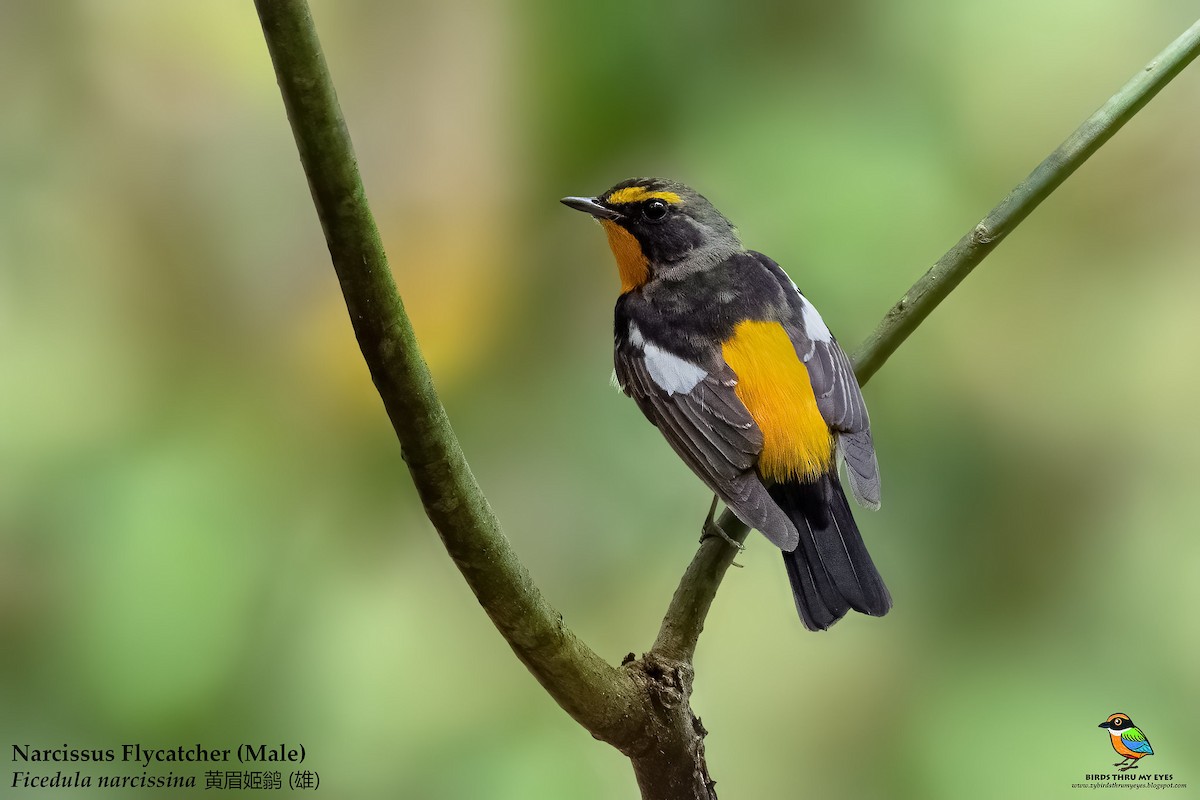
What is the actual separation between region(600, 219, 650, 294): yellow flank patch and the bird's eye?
0.15 ft

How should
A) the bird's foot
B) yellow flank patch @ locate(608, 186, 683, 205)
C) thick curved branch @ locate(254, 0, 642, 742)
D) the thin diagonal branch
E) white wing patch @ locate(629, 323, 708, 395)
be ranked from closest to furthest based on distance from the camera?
thick curved branch @ locate(254, 0, 642, 742) → the thin diagonal branch → the bird's foot → white wing patch @ locate(629, 323, 708, 395) → yellow flank patch @ locate(608, 186, 683, 205)

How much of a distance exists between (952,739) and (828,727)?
25 centimetres

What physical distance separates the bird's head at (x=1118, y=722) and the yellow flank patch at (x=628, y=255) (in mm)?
1270

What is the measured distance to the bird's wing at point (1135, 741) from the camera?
1972 millimetres

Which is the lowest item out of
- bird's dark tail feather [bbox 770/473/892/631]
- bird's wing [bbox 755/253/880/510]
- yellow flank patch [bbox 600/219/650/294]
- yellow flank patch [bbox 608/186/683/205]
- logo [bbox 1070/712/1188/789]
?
logo [bbox 1070/712/1188/789]

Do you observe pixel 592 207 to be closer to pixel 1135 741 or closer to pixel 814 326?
pixel 814 326

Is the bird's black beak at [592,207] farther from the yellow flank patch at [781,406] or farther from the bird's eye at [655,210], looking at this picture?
the yellow flank patch at [781,406]

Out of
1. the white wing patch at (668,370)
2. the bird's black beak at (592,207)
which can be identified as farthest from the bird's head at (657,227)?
the white wing patch at (668,370)

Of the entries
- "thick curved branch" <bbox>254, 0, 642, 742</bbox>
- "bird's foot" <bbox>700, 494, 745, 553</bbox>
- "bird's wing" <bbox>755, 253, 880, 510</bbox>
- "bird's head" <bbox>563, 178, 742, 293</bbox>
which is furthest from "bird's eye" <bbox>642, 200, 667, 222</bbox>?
"thick curved branch" <bbox>254, 0, 642, 742</bbox>

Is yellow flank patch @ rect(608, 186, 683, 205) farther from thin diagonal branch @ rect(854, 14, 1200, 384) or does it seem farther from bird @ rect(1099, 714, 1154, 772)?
bird @ rect(1099, 714, 1154, 772)

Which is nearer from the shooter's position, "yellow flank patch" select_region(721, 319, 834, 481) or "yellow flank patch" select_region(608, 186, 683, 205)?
"yellow flank patch" select_region(721, 319, 834, 481)

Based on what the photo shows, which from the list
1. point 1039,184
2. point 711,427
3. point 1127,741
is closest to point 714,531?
point 711,427

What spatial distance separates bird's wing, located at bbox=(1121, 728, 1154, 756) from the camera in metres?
1.97

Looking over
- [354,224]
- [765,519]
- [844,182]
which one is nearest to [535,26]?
[844,182]
